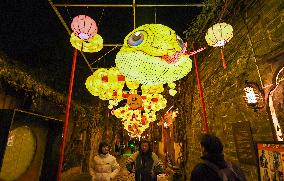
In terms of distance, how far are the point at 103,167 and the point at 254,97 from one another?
185 inches

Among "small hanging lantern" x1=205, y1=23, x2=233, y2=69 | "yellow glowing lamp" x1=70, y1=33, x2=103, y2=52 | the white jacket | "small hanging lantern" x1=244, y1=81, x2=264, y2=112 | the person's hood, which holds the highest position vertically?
"yellow glowing lamp" x1=70, y1=33, x2=103, y2=52

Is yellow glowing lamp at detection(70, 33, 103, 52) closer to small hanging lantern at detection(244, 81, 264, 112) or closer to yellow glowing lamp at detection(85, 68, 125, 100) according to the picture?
yellow glowing lamp at detection(85, 68, 125, 100)

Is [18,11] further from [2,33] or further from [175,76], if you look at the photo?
[175,76]

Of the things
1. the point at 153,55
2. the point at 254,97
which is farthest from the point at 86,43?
the point at 254,97

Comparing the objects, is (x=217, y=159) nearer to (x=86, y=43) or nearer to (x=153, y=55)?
(x=153, y=55)

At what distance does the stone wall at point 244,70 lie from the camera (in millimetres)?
3898

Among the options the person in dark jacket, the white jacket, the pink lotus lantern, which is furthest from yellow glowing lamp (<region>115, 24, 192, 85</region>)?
the white jacket

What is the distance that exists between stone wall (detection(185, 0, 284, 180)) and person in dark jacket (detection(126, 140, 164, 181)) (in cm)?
215

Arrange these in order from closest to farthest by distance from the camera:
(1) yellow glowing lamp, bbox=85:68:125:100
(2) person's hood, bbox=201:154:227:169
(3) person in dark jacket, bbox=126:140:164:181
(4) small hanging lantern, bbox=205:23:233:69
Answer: (2) person's hood, bbox=201:154:227:169 → (4) small hanging lantern, bbox=205:23:233:69 → (3) person in dark jacket, bbox=126:140:164:181 → (1) yellow glowing lamp, bbox=85:68:125:100

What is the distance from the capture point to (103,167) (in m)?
6.27

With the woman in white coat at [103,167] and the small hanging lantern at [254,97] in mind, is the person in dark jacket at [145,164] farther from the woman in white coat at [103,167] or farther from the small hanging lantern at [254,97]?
the small hanging lantern at [254,97]

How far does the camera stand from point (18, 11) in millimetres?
6473

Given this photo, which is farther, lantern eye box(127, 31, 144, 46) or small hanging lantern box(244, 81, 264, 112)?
lantern eye box(127, 31, 144, 46)

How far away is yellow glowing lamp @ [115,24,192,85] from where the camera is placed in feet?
13.7
